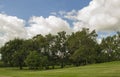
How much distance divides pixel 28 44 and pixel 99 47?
28967 mm

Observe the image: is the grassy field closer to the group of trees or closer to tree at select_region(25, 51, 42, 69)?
tree at select_region(25, 51, 42, 69)

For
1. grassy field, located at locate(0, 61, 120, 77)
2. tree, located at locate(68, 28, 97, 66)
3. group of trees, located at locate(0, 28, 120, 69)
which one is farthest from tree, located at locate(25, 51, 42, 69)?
grassy field, located at locate(0, 61, 120, 77)

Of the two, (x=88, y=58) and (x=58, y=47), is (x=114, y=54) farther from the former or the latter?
(x=58, y=47)

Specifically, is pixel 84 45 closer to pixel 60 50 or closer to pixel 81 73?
pixel 60 50

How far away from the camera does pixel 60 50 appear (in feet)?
371

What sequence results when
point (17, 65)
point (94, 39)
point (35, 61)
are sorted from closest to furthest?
1. point (35, 61)
2. point (94, 39)
3. point (17, 65)

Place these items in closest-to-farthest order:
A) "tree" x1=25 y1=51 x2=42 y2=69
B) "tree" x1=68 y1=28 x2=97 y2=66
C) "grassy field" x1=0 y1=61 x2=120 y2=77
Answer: "grassy field" x1=0 y1=61 x2=120 y2=77 < "tree" x1=25 y1=51 x2=42 y2=69 < "tree" x1=68 y1=28 x2=97 y2=66

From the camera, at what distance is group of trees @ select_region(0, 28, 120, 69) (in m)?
98.2

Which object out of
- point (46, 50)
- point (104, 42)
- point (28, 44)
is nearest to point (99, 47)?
point (104, 42)

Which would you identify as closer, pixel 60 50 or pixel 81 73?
pixel 81 73

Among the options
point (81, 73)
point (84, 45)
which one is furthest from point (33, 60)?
point (81, 73)

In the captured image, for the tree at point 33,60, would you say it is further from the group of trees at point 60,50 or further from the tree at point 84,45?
the tree at point 84,45

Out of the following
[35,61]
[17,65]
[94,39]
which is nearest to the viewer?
[35,61]

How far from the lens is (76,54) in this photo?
98.7 meters
